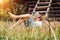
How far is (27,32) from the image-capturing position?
8.75 feet

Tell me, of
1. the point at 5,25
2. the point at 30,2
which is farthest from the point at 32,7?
the point at 5,25

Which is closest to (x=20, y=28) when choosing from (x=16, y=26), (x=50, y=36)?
(x=16, y=26)

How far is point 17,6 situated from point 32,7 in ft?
0.32

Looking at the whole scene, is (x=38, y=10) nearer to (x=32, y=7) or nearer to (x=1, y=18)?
(x=32, y=7)

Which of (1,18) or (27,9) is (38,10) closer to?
(27,9)

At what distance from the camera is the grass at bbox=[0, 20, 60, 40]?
263cm

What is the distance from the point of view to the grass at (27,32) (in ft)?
8.64

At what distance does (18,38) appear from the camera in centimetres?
266

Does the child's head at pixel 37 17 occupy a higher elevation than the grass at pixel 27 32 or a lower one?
higher

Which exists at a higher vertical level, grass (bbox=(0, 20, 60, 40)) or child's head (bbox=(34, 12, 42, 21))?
child's head (bbox=(34, 12, 42, 21))

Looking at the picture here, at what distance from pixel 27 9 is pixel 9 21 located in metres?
0.14

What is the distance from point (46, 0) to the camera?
2.67m

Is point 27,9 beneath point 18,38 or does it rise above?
above

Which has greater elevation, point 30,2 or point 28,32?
point 30,2
